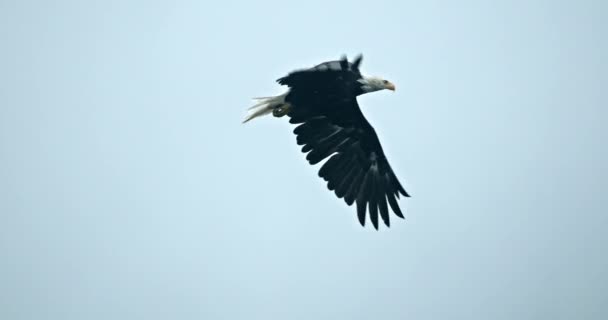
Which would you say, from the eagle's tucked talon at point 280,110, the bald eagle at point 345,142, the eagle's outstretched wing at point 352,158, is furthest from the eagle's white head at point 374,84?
the eagle's tucked talon at point 280,110

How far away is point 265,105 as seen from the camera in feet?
44.9

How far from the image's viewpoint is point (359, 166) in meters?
14.3

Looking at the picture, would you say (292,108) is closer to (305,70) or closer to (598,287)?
(305,70)

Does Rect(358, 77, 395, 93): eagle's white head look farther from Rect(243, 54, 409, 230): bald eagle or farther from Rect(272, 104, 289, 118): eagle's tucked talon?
Rect(272, 104, 289, 118): eagle's tucked talon

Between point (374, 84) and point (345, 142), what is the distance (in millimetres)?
1279

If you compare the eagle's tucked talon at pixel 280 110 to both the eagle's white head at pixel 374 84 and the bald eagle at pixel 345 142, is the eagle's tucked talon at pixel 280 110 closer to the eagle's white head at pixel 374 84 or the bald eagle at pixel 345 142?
the bald eagle at pixel 345 142

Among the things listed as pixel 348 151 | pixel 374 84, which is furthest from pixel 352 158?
pixel 374 84

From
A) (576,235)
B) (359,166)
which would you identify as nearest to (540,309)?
(576,235)

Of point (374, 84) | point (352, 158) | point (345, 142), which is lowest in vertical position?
point (352, 158)

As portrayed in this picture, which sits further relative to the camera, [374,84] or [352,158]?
[352,158]

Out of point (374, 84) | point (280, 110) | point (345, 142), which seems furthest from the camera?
point (345, 142)

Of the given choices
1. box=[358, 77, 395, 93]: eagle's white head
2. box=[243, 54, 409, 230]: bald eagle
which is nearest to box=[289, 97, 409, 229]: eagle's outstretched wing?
box=[243, 54, 409, 230]: bald eagle

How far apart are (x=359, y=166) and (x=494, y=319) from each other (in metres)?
65.4

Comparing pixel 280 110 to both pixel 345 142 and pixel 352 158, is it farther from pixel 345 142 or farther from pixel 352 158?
pixel 352 158
